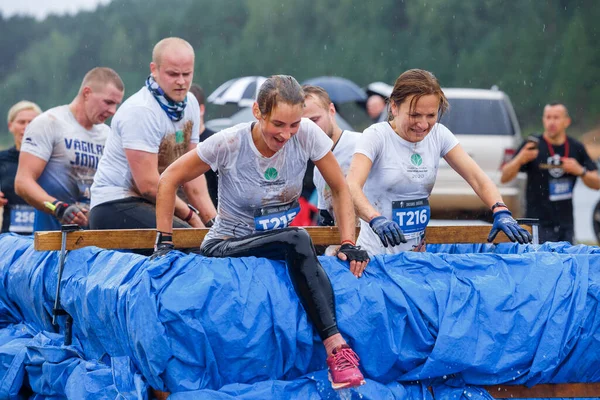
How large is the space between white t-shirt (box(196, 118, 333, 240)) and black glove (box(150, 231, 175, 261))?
0.34 meters

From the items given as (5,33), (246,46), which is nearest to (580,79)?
(246,46)

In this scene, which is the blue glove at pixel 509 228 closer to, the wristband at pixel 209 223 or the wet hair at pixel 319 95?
the wet hair at pixel 319 95

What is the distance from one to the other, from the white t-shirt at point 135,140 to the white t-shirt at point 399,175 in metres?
1.50

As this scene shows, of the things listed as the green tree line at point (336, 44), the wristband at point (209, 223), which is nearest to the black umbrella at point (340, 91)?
the wristband at point (209, 223)

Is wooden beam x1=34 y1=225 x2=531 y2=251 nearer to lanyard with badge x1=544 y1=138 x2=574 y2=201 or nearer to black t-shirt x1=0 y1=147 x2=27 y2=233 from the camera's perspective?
black t-shirt x1=0 y1=147 x2=27 y2=233

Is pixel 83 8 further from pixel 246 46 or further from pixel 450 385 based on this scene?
pixel 450 385

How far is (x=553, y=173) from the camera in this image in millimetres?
9750

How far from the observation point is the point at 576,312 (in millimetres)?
4605

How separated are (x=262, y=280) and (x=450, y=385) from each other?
1034 millimetres

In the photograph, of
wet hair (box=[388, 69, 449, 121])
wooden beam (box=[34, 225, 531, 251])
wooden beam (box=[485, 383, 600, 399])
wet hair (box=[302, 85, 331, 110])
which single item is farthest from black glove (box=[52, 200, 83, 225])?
wooden beam (box=[485, 383, 600, 399])

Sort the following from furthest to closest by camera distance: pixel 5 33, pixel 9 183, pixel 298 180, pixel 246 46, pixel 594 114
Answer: pixel 5 33, pixel 246 46, pixel 594 114, pixel 9 183, pixel 298 180

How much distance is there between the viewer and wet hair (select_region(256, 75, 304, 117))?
459 cm

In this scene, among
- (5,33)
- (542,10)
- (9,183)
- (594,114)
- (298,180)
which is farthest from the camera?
(5,33)

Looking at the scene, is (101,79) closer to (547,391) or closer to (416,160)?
(416,160)
